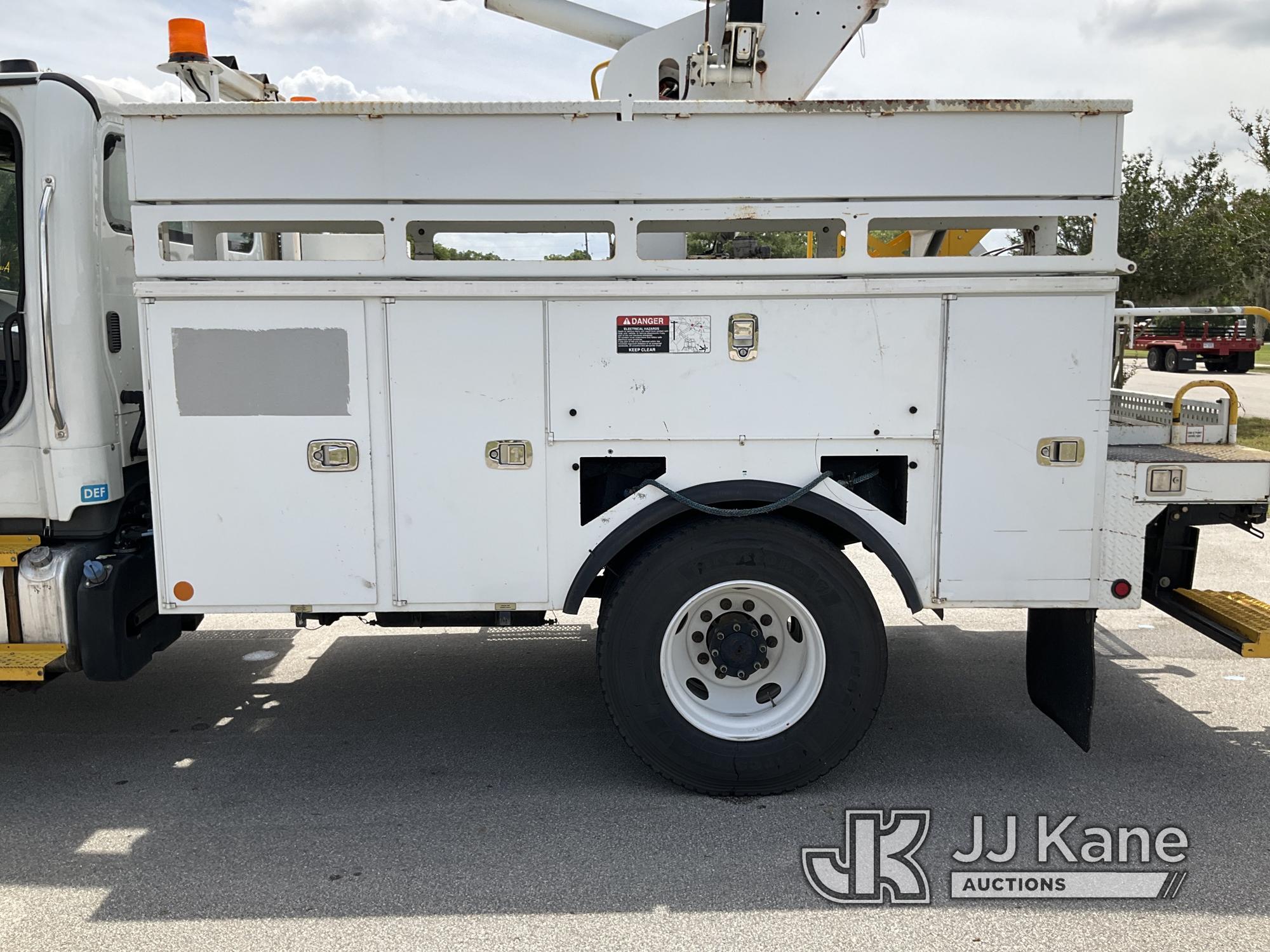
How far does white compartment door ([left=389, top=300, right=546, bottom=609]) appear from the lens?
354cm

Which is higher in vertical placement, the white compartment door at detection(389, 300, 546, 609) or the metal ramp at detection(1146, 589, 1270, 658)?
the white compartment door at detection(389, 300, 546, 609)

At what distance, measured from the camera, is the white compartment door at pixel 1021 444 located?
354cm

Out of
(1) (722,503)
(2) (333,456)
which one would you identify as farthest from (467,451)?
(1) (722,503)

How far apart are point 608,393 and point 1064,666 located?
7.11 ft

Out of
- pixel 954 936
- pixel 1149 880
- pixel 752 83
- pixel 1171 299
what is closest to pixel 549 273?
pixel 752 83

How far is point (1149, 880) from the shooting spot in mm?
3189

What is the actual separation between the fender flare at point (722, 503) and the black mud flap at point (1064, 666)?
0.73 metres

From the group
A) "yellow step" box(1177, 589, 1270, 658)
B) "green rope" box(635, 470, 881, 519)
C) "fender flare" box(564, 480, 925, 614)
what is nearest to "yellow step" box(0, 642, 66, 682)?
"fender flare" box(564, 480, 925, 614)

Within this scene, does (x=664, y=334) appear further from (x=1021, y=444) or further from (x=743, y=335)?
(x=1021, y=444)

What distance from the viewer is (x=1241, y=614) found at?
12.8 ft

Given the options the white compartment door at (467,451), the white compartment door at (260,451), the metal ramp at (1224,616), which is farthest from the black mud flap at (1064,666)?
the white compartment door at (260,451)

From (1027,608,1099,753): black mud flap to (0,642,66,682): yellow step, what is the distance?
3.86 m

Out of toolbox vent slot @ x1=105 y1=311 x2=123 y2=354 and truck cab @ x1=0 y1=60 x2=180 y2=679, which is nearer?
truck cab @ x1=0 y1=60 x2=180 y2=679

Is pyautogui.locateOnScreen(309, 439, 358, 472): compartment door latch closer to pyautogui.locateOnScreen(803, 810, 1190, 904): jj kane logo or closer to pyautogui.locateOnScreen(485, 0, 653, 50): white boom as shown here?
pyautogui.locateOnScreen(803, 810, 1190, 904): jj kane logo
